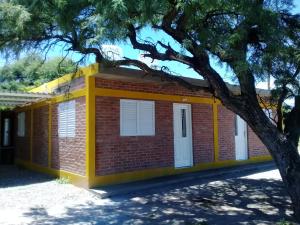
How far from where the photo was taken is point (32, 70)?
397 inches

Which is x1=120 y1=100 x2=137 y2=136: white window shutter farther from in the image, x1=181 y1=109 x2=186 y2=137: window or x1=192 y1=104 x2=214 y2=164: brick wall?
x1=192 y1=104 x2=214 y2=164: brick wall

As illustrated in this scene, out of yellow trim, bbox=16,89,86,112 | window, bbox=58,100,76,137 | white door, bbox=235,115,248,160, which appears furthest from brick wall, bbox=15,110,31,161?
white door, bbox=235,115,248,160

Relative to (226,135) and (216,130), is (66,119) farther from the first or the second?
(226,135)

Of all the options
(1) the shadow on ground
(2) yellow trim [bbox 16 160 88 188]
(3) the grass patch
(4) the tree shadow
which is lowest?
(1) the shadow on ground

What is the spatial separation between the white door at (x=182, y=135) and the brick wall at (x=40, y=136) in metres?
4.95

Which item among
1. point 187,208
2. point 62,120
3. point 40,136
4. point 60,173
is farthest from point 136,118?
point 40,136

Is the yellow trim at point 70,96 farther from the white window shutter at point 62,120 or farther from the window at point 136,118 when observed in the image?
the window at point 136,118

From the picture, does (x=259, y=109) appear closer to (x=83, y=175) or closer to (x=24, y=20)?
(x=24, y=20)

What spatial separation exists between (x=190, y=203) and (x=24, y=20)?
559 centimetres

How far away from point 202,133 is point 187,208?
5.76m

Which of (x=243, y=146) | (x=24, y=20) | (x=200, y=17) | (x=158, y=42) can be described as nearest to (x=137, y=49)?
(x=158, y=42)

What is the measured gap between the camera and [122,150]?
11.4 meters

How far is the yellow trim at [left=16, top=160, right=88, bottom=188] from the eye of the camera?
1084cm

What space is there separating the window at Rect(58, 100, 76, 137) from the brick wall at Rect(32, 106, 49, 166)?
1.54 m
